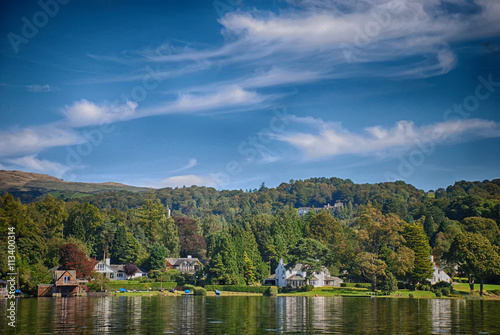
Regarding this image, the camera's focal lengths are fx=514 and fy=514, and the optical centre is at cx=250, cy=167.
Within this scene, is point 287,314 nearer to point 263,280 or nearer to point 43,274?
point 43,274

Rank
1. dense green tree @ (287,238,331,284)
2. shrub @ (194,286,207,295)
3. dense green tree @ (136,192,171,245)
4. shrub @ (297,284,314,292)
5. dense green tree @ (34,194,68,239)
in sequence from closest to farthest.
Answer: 1. shrub @ (194,286,207,295)
2. shrub @ (297,284,314,292)
3. dense green tree @ (287,238,331,284)
4. dense green tree @ (34,194,68,239)
5. dense green tree @ (136,192,171,245)

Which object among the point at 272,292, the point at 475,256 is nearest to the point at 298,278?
the point at 272,292

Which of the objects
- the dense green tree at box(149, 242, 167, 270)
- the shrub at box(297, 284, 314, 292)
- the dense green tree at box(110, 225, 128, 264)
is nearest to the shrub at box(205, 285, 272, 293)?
the shrub at box(297, 284, 314, 292)

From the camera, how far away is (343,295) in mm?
92562

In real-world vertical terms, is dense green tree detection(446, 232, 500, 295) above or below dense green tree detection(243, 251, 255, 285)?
above

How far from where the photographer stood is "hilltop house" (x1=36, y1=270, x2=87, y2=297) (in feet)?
285

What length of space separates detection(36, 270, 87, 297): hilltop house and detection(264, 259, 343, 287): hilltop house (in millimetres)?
42753

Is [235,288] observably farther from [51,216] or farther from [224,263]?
[51,216]

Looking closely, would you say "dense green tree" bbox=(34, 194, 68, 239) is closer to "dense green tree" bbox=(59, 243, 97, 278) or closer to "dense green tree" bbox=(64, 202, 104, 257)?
"dense green tree" bbox=(64, 202, 104, 257)

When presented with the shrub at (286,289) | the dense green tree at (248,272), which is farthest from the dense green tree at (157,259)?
the shrub at (286,289)

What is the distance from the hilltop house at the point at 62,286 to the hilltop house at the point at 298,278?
4275cm

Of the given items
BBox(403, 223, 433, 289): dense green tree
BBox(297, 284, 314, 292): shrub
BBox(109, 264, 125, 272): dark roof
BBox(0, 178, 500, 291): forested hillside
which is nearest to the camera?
BBox(0, 178, 500, 291): forested hillside

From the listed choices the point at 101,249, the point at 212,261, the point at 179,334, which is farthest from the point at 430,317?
the point at 101,249

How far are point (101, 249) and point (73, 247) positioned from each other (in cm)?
3640
